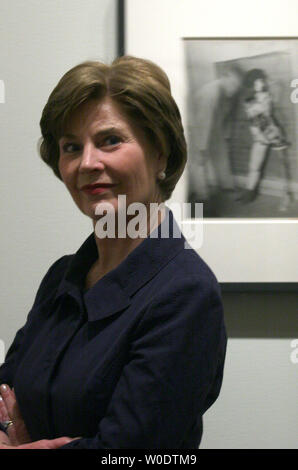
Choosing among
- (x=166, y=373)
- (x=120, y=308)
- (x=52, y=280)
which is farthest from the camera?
(x=52, y=280)

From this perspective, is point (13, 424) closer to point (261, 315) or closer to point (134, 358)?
point (134, 358)

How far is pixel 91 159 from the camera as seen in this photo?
921 millimetres

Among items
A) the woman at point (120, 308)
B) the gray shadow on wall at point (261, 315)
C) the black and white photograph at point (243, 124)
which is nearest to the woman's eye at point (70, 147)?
the woman at point (120, 308)

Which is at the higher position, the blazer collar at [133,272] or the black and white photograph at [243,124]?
the black and white photograph at [243,124]

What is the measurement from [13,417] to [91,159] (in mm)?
472

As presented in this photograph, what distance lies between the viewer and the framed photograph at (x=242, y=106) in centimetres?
131

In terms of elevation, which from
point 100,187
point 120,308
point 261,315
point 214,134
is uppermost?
point 214,134

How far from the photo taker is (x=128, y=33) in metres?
1.32

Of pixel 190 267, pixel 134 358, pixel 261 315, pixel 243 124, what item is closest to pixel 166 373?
pixel 134 358

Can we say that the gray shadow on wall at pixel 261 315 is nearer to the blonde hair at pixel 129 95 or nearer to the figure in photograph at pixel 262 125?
the figure in photograph at pixel 262 125

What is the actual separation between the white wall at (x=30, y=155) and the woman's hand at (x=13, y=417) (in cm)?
39

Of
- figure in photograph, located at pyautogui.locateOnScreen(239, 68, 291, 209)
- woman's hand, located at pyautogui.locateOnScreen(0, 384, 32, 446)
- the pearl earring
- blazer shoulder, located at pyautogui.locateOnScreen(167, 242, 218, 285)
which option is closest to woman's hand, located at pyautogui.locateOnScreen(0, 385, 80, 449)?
woman's hand, located at pyautogui.locateOnScreen(0, 384, 32, 446)

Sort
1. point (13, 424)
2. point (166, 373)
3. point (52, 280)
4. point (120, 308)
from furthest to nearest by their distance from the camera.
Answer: point (52, 280) → point (13, 424) → point (120, 308) → point (166, 373)
